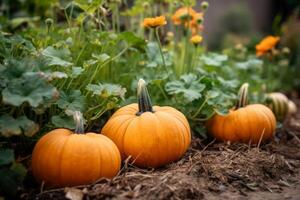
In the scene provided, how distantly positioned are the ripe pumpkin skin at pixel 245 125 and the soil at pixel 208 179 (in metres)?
0.07

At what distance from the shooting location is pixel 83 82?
218 cm

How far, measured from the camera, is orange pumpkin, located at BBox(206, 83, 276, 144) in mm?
2340

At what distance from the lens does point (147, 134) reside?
6.11ft

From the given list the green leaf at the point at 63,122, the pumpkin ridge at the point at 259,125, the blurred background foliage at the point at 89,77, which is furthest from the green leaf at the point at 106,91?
the pumpkin ridge at the point at 259,125

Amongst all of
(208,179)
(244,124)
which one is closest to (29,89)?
(208,179)

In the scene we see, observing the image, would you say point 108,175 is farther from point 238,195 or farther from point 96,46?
point 96,46

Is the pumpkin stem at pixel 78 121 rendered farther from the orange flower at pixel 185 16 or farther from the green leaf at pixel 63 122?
the orange flower at pixel 185 16

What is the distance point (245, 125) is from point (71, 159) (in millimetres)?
1065

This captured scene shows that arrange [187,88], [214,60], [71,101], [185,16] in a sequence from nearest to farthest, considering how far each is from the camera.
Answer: [71,101], [187,88], [185,16], [214,60]

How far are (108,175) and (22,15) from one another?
8.58 ft

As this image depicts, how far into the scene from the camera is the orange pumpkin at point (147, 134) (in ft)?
6.13

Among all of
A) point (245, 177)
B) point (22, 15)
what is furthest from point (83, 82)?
point (22, 15)

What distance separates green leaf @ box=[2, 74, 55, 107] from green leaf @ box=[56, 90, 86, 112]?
27cm

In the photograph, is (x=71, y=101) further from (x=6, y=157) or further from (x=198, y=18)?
(x=198, y=18)
